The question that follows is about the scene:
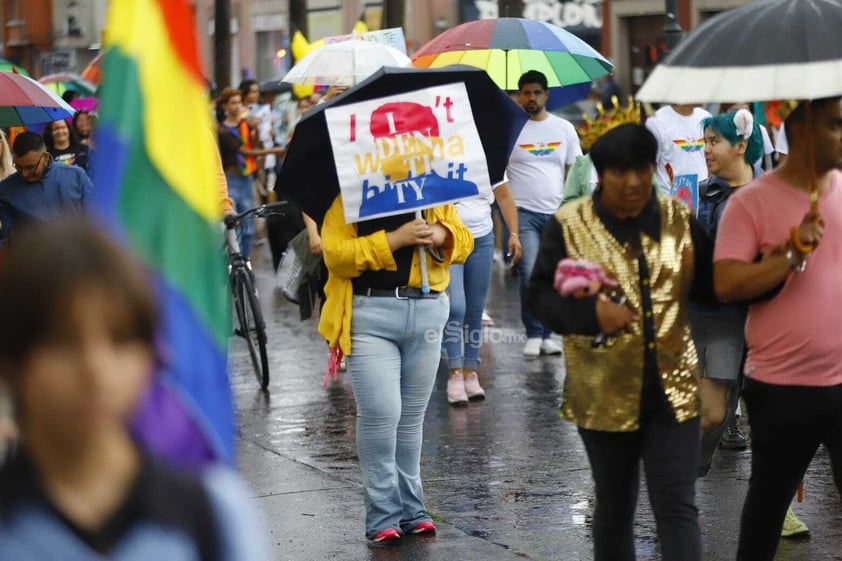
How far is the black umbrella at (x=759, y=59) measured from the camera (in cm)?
461

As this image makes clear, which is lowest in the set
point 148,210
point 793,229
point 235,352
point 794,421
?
point 235,352

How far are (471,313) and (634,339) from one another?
555cm

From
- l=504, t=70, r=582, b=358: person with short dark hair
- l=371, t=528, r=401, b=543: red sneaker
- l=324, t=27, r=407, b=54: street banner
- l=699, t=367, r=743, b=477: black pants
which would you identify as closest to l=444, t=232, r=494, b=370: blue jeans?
l=504, t=70, r=582, b=358: person with short dark hair

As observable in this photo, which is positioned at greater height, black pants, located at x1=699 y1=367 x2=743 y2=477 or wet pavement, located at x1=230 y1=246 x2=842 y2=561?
black pants, located at x1=699 y1=367 x2=743 y2=477

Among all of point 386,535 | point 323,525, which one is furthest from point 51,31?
point 386,535

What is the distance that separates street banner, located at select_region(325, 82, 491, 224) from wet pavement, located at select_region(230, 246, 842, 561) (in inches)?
55.4

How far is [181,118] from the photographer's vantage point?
95.0 inches

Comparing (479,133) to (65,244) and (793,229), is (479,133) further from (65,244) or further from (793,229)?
(65,244)

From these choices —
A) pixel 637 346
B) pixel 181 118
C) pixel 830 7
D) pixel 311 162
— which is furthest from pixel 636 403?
pixel 181 118

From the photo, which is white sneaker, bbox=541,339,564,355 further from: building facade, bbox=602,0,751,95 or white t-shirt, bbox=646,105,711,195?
building facade, bbox=602,0,751,95

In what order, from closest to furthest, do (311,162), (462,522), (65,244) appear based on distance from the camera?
(65,244)
(311,162)
(462,522)

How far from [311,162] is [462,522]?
5.60 feet

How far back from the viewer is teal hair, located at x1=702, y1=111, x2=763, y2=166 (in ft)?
23.1

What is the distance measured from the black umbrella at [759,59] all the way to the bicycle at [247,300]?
5925 mm
